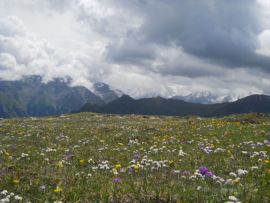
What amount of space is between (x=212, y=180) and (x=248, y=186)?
1.27 metres

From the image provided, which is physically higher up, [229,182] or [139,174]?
[229,182]

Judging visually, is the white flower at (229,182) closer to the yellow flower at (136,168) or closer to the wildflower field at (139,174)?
the wildflower field at (139,174)

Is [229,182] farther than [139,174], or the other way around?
[139,174]

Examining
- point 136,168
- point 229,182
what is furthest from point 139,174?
point 229,182

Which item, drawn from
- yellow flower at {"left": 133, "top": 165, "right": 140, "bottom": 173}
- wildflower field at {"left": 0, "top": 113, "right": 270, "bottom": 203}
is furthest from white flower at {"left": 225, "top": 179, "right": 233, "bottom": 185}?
yellow flower at {"left": 133, "top": 165, "right": 140, "bottom": 173}

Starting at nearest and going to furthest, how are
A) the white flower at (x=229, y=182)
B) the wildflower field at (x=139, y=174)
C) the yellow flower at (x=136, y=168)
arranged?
1. the wildflower field at (x=139, y=174)
2. the white flower at (x=229, y=182)
3. the yellow flower at (x=136, y=168)

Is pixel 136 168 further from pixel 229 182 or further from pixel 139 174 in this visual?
pixel 229 182

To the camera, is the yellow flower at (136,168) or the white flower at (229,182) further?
the yellow flower at (136,168)

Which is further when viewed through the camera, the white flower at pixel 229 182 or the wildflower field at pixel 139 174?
the white flower at pixel 229 182

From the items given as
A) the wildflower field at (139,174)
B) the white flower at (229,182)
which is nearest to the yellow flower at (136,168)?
the wildflower field at (139,174)

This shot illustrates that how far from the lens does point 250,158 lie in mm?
16125

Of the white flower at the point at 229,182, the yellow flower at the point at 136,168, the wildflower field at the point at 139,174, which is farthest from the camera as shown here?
the yellow flower at the point at 136,168

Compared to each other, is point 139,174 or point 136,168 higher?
point 136,168

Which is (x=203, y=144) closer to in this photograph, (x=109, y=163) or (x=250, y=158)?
(x=250, y=158)
